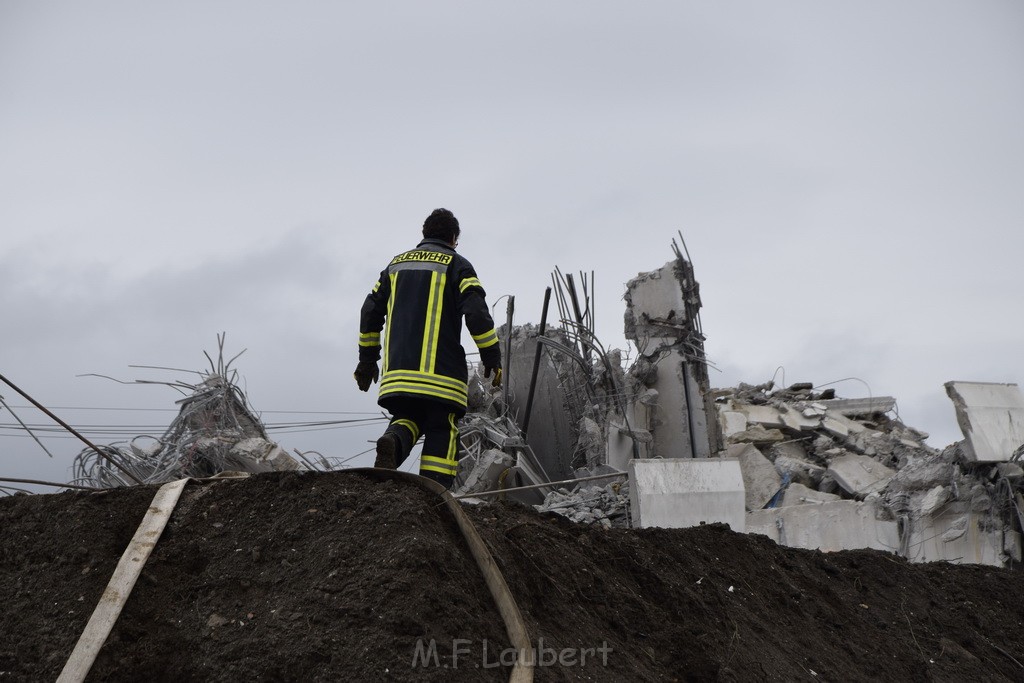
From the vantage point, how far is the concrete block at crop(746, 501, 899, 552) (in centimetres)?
699

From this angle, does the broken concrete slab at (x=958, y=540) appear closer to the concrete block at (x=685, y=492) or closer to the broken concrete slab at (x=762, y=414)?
the broken concrete slab at (x=762, y=414)

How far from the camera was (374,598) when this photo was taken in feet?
10.2

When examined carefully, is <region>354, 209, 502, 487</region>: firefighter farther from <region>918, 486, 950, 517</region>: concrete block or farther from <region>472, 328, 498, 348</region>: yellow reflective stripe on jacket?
<region>918, 486, 950, 517</region>: concrete block

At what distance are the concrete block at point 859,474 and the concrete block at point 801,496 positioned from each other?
183 mm

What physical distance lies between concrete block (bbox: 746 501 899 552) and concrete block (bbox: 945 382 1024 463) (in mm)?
919

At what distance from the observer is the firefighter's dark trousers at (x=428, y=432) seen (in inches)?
178

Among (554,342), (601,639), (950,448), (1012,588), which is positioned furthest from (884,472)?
(601,639)

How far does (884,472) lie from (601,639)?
5358 millimetres

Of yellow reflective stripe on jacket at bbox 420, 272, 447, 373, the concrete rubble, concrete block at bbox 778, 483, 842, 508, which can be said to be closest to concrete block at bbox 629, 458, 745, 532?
the concrete rubble

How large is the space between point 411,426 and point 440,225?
113 cm

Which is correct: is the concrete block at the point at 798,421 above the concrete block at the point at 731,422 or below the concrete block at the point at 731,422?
above

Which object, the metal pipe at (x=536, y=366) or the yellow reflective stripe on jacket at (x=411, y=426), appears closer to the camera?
the yellow reflective stripe on jacket at (x=411, y=426)

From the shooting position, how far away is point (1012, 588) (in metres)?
6.23

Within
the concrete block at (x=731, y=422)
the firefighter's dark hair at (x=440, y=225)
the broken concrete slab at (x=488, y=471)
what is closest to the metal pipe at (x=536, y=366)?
the broken concrete slab at (x=488, y=471)
